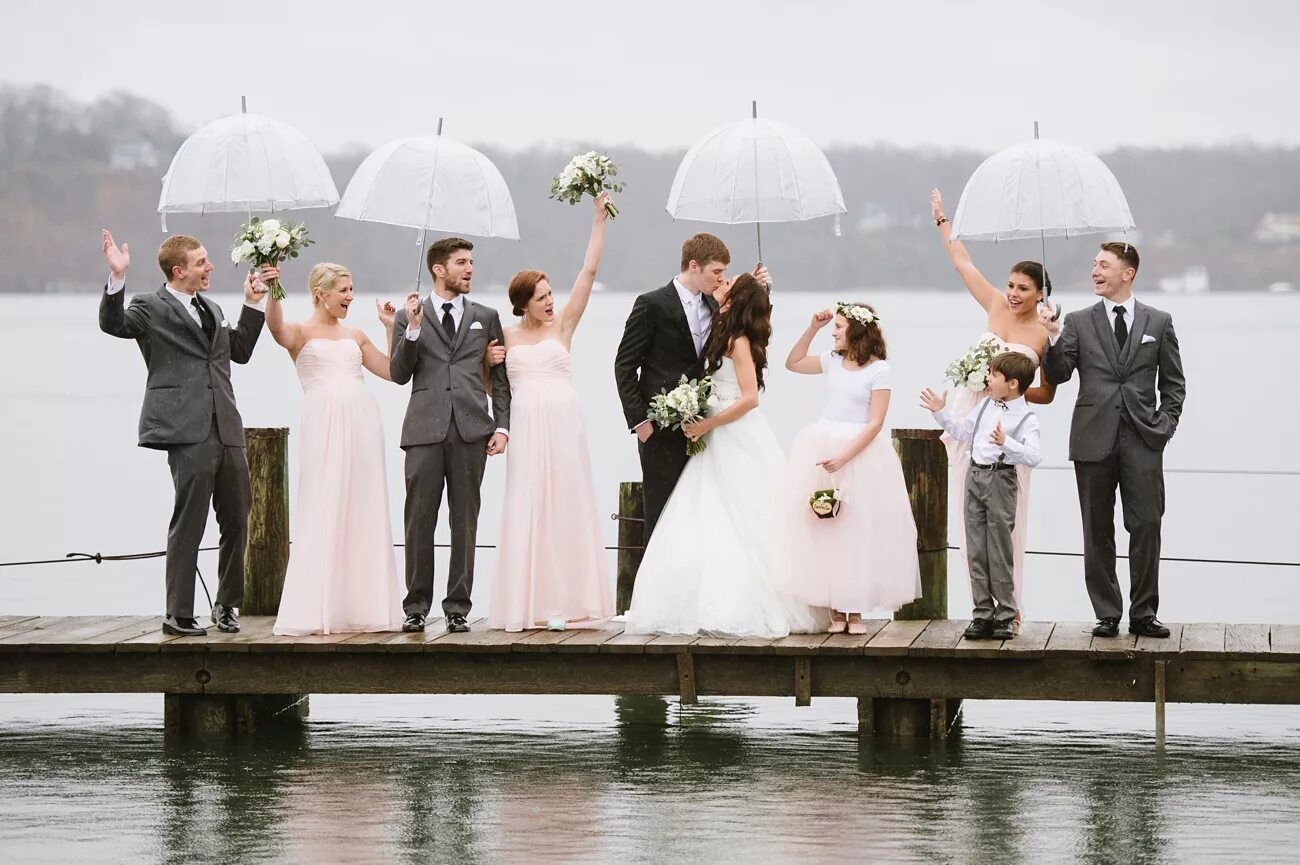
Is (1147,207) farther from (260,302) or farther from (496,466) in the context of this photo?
(260,302)

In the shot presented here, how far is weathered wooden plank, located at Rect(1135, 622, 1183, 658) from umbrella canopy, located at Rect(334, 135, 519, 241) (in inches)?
136

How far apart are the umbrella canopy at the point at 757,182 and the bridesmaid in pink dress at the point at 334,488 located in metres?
1.63

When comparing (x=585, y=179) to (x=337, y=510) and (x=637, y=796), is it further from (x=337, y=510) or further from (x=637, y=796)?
(x=637, y=796)

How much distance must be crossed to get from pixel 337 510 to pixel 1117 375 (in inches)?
144

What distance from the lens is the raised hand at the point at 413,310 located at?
331 inches

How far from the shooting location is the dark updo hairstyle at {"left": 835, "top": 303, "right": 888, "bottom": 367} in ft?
28.1

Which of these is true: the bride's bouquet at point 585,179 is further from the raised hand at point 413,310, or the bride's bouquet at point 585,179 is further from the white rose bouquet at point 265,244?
the white rose bouquet at point 265,244

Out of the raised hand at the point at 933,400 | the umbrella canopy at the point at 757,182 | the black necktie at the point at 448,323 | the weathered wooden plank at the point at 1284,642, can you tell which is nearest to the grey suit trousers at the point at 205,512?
the black necktie at the point at 448,323

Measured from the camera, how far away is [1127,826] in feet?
24.5

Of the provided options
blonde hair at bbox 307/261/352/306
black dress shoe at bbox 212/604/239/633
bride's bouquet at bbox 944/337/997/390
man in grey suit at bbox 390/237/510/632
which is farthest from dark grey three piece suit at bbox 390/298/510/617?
bride's bouquet at bbox 944/337/997/390

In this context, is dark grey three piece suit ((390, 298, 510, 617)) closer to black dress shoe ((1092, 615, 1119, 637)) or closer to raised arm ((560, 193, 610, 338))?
raised arm ((560, 193, 610, 338))

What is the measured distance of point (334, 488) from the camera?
29.0 ft

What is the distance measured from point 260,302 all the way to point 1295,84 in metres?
92.6

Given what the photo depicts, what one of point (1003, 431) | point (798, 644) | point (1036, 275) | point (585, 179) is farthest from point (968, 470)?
point (585, 179)
